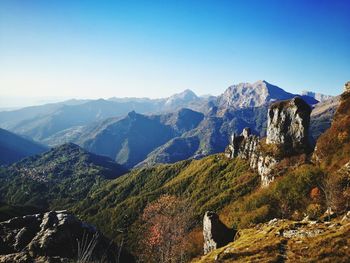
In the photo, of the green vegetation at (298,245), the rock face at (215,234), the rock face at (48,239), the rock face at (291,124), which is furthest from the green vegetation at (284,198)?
the rock face at (48,239)

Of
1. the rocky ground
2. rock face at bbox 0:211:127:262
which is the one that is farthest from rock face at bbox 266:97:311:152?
rock face at bbox 0:211:127:262

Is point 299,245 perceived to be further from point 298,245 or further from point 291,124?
point 291,124

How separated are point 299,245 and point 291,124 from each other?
371 feet

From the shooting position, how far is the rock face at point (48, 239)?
137 feet

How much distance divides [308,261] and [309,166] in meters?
92.4

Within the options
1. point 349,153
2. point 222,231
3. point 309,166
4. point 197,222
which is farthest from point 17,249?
point 197,222

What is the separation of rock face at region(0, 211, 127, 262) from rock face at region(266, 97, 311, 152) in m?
118

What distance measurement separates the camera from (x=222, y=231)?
251 feet

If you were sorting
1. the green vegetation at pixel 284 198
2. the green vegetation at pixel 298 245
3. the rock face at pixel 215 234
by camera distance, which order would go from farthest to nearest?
the green vegetation at pixel 284 198
the rock face at pixel 215 234
the green vegetation at pixel 298 245

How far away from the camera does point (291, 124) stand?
150 meters

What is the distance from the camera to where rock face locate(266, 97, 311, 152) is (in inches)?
5669

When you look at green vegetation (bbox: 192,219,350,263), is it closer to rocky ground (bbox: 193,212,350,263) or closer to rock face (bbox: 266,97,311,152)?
rocky ground (bbox: 193,212,350,263)

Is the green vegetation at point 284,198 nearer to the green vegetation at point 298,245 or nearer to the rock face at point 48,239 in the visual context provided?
the green vegetation at point 298,245

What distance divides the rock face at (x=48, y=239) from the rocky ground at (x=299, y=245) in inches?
774
